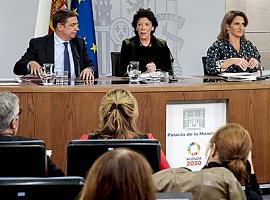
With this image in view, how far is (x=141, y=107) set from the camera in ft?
14.3

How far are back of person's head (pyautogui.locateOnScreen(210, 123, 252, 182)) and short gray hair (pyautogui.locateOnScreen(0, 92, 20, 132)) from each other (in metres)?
1.12

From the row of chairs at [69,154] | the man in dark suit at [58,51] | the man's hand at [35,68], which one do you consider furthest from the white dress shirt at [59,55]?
the row of chairs at [69,154]

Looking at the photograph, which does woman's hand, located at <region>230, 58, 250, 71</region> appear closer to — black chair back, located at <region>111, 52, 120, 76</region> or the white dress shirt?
black chair back, located at <region>111, 52, 120, 76</region>

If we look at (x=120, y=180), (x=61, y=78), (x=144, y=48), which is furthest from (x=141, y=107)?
(x=120, y=180)

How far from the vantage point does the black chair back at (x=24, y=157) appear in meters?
2.62

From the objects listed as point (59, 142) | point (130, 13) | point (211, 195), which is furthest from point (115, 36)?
point (211, 195)

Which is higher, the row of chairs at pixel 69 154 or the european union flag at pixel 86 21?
the european union flag at pixel 86 21

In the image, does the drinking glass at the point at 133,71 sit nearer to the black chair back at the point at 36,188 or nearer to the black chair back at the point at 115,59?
the black chair back at the point at 115,59

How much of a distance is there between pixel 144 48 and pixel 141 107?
1.06 meters

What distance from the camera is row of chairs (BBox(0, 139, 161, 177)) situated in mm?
2623

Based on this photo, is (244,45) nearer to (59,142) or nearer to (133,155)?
(59,142)

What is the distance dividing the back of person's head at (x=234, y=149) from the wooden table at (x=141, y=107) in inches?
76.8

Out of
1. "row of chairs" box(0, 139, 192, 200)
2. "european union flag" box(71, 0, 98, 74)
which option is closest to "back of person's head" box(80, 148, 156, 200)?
"row of chairs" box(0, 139, 192, 200)

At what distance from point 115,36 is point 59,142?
2840 mm
